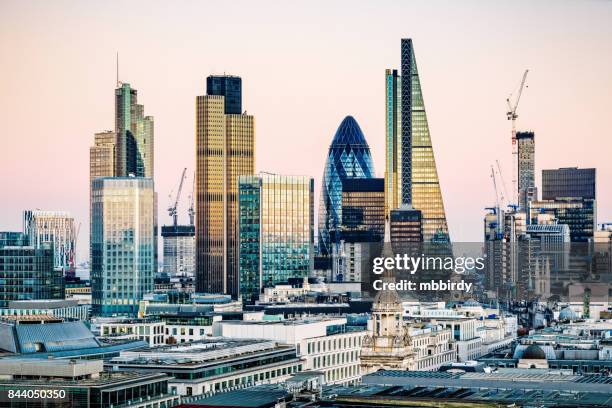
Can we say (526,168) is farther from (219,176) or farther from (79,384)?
(79,384)

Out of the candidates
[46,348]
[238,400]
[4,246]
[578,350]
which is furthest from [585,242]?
[238,400]

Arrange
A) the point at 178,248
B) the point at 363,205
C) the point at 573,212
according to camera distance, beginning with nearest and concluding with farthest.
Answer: the point at 363,205
the point at 573,212
the point at 178,248

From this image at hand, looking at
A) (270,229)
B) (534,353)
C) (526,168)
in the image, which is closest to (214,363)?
(534,353)

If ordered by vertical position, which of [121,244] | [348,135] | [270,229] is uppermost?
[348,135]

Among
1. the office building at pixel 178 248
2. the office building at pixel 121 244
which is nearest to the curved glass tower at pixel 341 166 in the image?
the office building at pixel 178 248

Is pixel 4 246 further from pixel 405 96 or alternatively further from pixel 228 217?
pixel 405 96

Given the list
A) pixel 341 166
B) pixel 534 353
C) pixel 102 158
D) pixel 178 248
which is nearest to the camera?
pixel 534 353

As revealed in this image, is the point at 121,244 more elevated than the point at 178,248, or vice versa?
the point at 178,248
